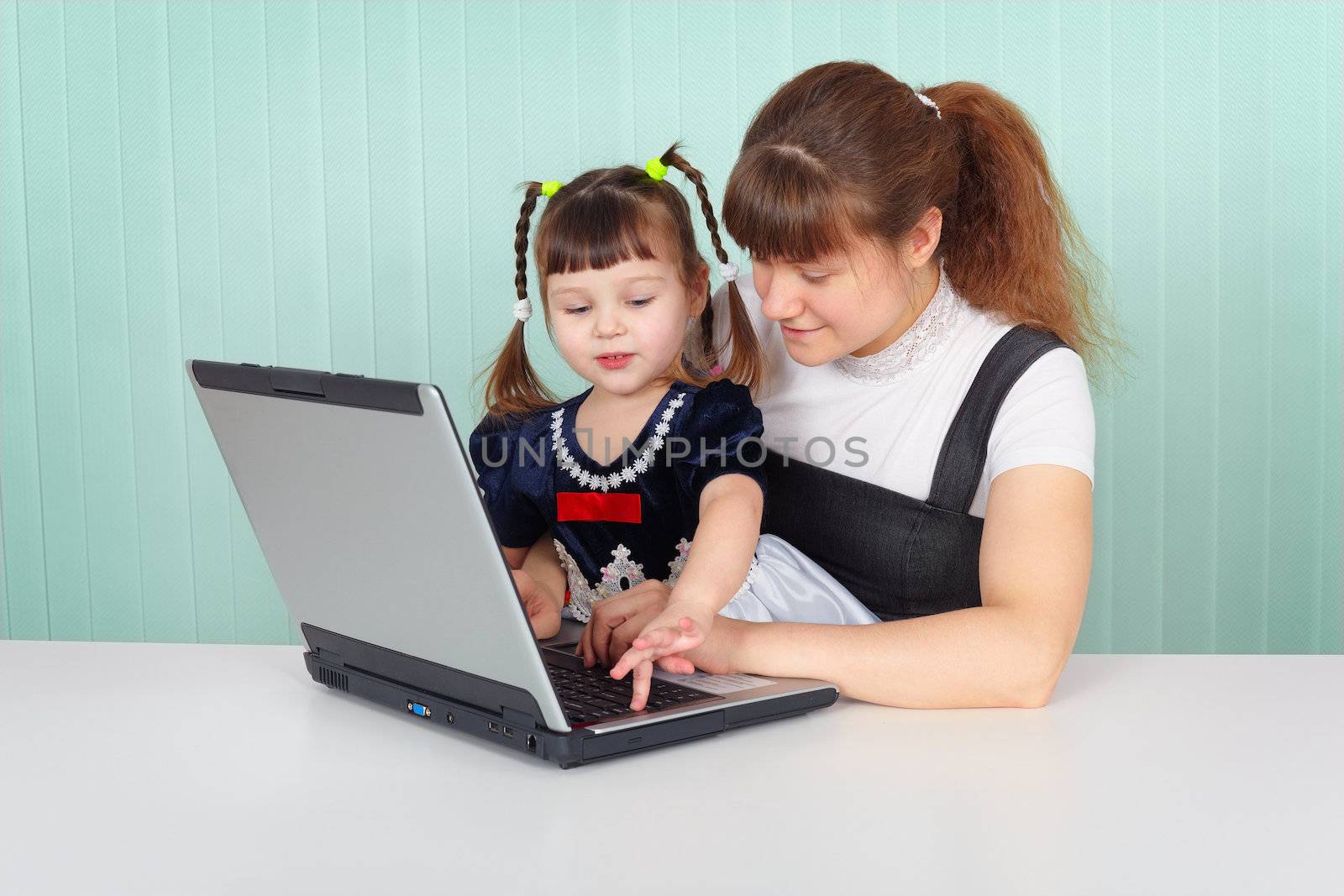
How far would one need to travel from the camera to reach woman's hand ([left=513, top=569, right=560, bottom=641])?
4.52 ft

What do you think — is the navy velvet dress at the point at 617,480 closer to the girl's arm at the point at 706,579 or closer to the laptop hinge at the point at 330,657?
the girl's arm at the point at 706,579

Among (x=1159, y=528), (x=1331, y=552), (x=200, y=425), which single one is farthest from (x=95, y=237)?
(x=1331, y=552)

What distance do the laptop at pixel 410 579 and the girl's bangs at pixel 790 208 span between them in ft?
1.53

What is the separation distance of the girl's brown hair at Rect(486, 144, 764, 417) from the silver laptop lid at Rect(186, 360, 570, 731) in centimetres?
44

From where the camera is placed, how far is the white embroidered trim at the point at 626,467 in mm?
1397

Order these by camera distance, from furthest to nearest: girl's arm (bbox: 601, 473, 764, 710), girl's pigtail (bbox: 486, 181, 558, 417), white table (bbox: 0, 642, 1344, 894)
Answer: girl's pigtail (bbox: 486, 181, 558, 417) → girl's arm (bbox: 601, 473, 764, 710) → white table (bbox: 0, 642, 1344, 894)

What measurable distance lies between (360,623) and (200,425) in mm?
2170

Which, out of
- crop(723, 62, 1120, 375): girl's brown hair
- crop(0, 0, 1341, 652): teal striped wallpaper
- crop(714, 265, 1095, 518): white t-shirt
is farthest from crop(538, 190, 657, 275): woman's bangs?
crop(0, 0, 1341, 652): teal striped wallpaper

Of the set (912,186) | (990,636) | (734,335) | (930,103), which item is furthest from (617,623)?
(930,103)

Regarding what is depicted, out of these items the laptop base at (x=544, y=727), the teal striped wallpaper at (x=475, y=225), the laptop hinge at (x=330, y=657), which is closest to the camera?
the laptop base at (x=544, y=727)

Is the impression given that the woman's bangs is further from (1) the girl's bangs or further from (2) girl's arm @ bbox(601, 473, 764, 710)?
(2) girl's arm @ bbox(601, 473, 764, 710)

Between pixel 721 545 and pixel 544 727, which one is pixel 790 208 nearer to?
pixel 721 545

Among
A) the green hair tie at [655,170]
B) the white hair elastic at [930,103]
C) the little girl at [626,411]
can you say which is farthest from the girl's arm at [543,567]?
the white hair elastic at [930,103]

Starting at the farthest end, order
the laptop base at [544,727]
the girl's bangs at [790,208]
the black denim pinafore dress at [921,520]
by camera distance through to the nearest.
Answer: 1. the black denim pinafore dress at [921,520]
2. the girl's bangs at [790,208]
3. the laptop base at [544,727]
